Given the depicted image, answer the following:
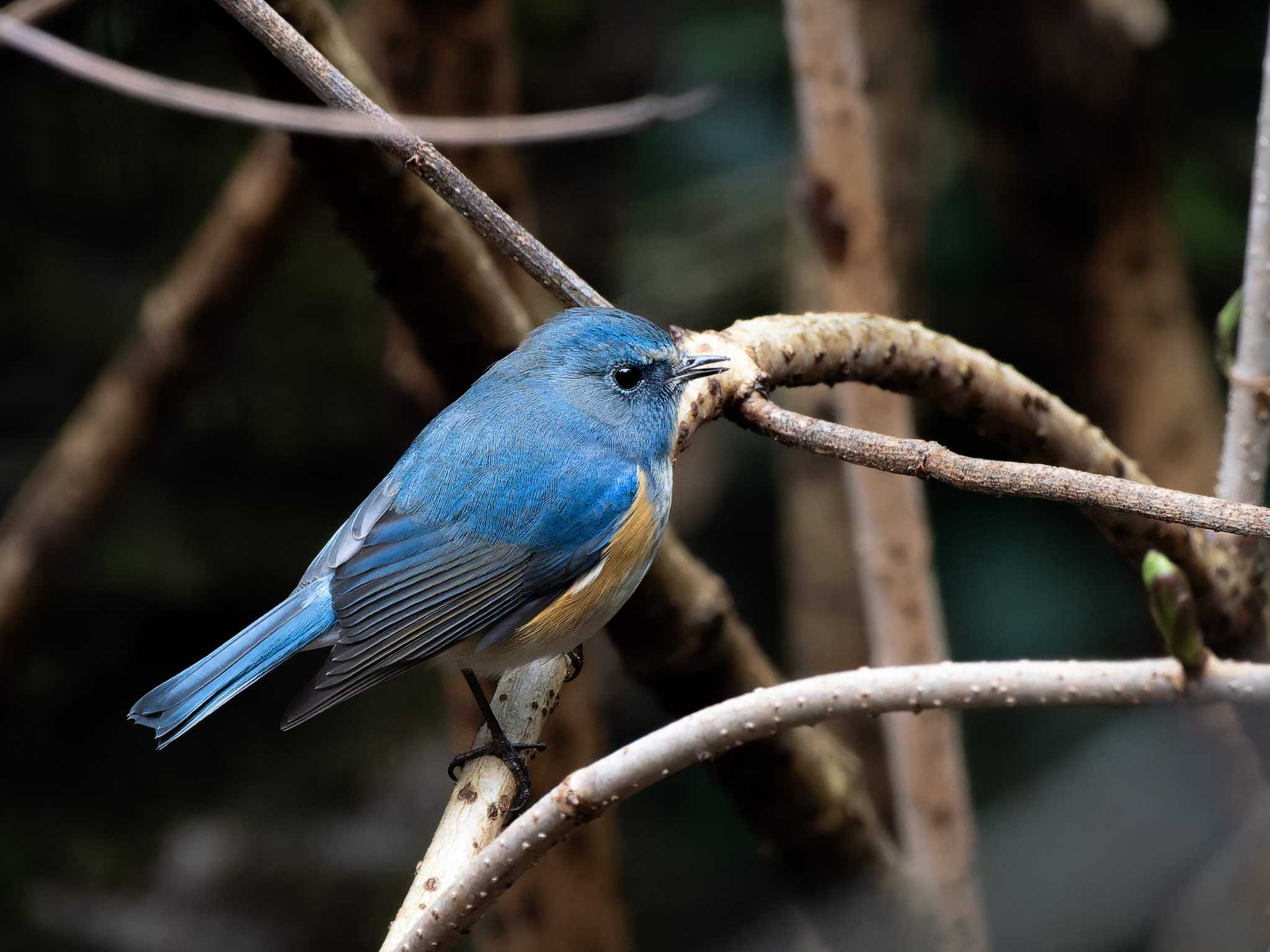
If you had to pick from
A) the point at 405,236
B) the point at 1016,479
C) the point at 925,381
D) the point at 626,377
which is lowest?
the point at 1016,479

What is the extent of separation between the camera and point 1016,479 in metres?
1.82

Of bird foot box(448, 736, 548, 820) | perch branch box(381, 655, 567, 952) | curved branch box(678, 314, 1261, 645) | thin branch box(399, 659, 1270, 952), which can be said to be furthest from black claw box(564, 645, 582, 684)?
thin branch box(399, 659, 1270, 952)

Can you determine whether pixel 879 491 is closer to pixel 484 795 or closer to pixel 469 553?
pixel 469 553

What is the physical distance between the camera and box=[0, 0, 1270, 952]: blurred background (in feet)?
14.0

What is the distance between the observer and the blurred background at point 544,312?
14.0 ft

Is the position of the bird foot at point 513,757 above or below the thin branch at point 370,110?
below

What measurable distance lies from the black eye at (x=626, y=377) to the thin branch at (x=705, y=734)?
120 centimetres

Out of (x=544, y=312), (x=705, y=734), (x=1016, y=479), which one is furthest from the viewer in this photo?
(x=544, y=312)

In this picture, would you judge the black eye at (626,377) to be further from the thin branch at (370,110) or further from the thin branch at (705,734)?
the thin branch at (705,734)

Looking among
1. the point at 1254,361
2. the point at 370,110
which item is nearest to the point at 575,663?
the point at 370,110

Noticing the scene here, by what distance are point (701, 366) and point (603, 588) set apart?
19.2 inches

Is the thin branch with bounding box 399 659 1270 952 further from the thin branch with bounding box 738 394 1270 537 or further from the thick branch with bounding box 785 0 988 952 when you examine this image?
the thick branch with bounding box 785 0 988 952

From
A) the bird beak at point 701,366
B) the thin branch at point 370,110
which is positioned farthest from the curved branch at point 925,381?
the thin branch at point 370,110

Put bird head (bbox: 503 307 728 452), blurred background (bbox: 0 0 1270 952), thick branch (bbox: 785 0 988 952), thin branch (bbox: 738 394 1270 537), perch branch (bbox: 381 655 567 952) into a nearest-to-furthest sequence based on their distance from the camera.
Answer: thin branch (bbox: 738 394 1270 537)
perch branch (bbox: 381 655 567 952)
bird head (bbox: 503 307 728 452)
thick branch (bbox: 785 0 988 952)
blurred background (bbox: 0 0 1270 952)
